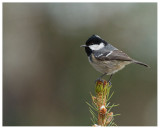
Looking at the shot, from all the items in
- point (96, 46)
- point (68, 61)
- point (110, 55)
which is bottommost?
point (68, 61)

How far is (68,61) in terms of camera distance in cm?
799

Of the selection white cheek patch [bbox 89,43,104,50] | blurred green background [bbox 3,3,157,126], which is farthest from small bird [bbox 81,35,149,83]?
blurred green background [bbox 3,3,157,126]

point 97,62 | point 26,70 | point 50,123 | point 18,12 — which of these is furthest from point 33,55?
point 97,62

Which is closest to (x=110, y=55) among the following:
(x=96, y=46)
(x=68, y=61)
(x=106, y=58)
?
(x=106, y=58)

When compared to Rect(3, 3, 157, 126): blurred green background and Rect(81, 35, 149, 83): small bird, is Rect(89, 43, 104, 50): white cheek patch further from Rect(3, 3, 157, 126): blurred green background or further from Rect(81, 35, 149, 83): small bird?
Rect(3, 3, 157, 126): blurred green background

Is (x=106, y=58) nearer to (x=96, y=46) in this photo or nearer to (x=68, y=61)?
(x=96, y=46)

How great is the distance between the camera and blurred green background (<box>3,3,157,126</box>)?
24.4 feet

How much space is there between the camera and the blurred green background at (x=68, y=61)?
7426mm

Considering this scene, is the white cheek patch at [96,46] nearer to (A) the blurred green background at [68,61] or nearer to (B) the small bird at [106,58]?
(B) the small bird at [106,58]

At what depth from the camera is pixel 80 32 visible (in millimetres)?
8109

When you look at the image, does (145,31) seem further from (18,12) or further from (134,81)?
(18,12)

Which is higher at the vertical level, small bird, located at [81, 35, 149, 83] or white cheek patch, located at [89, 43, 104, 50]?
white cheek patch, located at [89, 43, 104, 50]

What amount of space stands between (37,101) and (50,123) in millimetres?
913

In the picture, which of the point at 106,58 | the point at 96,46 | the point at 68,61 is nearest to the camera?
the point at 96,46
